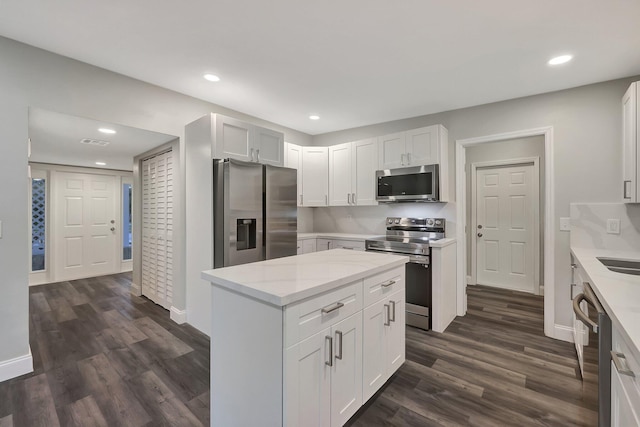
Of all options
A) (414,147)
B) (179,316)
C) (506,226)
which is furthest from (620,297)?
(506,226)

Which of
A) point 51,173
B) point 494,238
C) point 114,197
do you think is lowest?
point 494,238

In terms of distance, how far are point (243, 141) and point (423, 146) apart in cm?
211

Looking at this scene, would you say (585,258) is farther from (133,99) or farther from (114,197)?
(114,197)

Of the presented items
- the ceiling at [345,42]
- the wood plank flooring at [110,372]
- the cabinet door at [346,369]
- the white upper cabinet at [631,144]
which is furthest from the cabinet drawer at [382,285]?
the white upper cabinet at [631,144]

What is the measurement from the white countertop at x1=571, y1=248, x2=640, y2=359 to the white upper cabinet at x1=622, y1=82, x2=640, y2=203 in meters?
0.78

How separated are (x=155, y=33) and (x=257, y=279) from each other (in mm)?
1927

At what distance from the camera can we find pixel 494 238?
462 centimetres

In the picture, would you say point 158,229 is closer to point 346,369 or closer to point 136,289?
point 136,289

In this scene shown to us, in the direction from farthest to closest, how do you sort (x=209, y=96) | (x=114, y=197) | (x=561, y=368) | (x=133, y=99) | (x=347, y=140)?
(x=114, y=197) < (x=347, y=140) < (x=209, y=96) < (x=133, y=99) < (x=561, y=368)

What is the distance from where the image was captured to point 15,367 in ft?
7.00

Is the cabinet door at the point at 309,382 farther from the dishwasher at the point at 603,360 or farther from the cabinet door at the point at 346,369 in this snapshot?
the dishwasher at the point at 603,360

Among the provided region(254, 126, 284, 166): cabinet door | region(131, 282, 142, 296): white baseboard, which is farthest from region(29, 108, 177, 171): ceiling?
region(131, 282, 142, 296): white baseboard

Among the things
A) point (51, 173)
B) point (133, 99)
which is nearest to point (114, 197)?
point (51, 173)

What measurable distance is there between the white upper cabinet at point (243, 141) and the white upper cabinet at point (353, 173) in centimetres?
108
